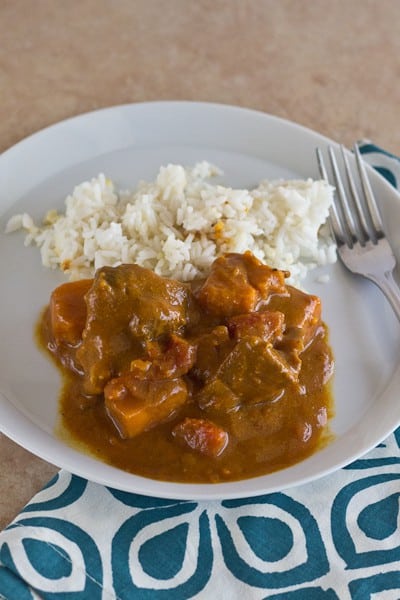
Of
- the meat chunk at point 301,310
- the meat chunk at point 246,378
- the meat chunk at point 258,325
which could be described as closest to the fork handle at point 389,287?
the meat chunk at point 301,310

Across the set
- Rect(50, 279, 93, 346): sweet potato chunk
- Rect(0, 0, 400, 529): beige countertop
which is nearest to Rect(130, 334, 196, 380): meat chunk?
Rect(50, 279, 93, 346): sweet potato chunk

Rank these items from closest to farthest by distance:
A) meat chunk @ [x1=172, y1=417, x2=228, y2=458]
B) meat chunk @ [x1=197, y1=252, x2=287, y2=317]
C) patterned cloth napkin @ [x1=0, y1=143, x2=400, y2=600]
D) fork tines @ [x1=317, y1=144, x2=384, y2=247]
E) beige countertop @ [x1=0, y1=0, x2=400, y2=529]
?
patterned cloth napkin @ [x1=0, y1=143, x2=400, y2=600] < meat chunk @ [x1=172, y1=417, x2=228, y2=458] < meat chunk @ [x1=197, y1=252, x2=287, y2=317] < fork tines @ [x1=317, y1=144, x2=384, y2=247] < beige countertop @ [x1=0, y1=0, x2=400, y2=529]

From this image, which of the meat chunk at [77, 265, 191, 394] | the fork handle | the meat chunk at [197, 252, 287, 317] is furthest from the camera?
the fork handle

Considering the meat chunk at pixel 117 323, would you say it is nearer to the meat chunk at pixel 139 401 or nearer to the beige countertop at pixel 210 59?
the meat chunk at pixel 139 401

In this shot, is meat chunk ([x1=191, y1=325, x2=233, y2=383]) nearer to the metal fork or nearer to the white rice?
the white rice

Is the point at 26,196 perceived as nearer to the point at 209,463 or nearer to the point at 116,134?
the point at 116,134

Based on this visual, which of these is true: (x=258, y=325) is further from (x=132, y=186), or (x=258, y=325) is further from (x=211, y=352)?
(x=132, y=186)

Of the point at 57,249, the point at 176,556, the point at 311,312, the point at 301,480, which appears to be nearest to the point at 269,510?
the point at 301,480

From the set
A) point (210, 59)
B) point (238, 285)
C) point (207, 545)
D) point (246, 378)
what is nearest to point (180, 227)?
point (238, 285)
